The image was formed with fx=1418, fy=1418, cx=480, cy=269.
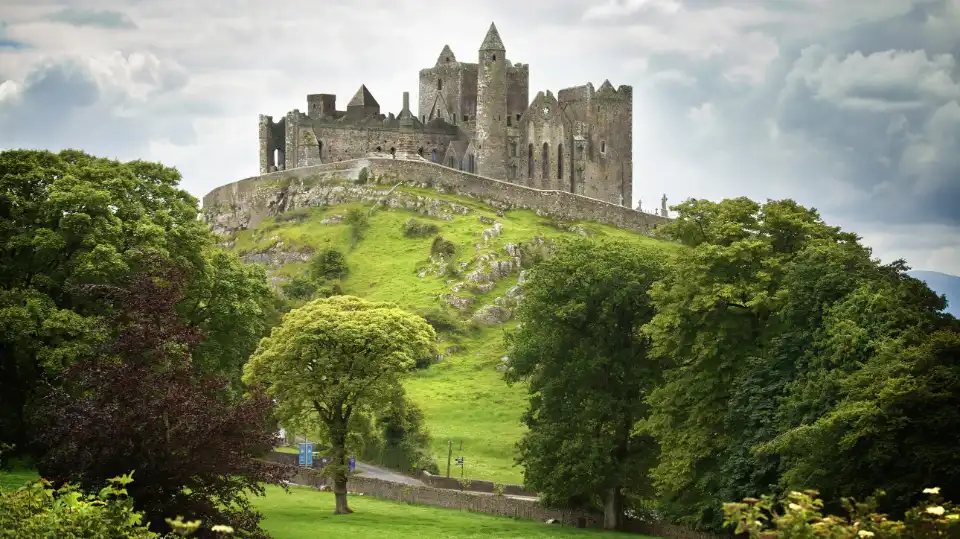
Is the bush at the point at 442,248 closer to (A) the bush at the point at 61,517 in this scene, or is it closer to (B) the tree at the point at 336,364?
(B) the tree at the point at 336,364

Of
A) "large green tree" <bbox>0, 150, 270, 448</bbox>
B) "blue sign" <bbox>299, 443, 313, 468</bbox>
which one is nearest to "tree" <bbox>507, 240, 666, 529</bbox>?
"large green tree" <bbox>0, 150, 270, 448</bbox>

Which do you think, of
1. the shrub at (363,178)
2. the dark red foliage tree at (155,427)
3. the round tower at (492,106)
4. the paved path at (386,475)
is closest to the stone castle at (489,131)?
the round tower at (492,106)

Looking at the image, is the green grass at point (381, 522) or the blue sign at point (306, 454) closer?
the green grass at point (381, 522)

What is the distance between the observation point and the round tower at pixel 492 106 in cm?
12481

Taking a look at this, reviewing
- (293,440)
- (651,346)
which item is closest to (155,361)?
(651,346)

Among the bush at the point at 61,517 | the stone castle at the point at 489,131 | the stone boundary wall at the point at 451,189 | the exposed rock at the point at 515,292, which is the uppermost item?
the stone castle at the point at 489,131

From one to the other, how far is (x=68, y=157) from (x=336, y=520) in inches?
675

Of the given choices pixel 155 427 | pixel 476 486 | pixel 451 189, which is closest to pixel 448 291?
pixel 451 189

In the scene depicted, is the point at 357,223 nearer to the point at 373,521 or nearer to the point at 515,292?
the point at 515,292

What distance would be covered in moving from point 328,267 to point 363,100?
31979mm

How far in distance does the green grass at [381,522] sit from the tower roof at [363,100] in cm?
7740

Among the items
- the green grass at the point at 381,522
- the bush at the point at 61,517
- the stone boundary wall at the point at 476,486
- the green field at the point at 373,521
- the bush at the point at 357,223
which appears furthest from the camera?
the bush at the point at 357,223

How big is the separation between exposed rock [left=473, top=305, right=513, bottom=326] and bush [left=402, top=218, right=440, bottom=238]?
15.2m

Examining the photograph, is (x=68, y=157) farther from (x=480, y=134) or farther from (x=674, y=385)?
(x=480, y=134)
